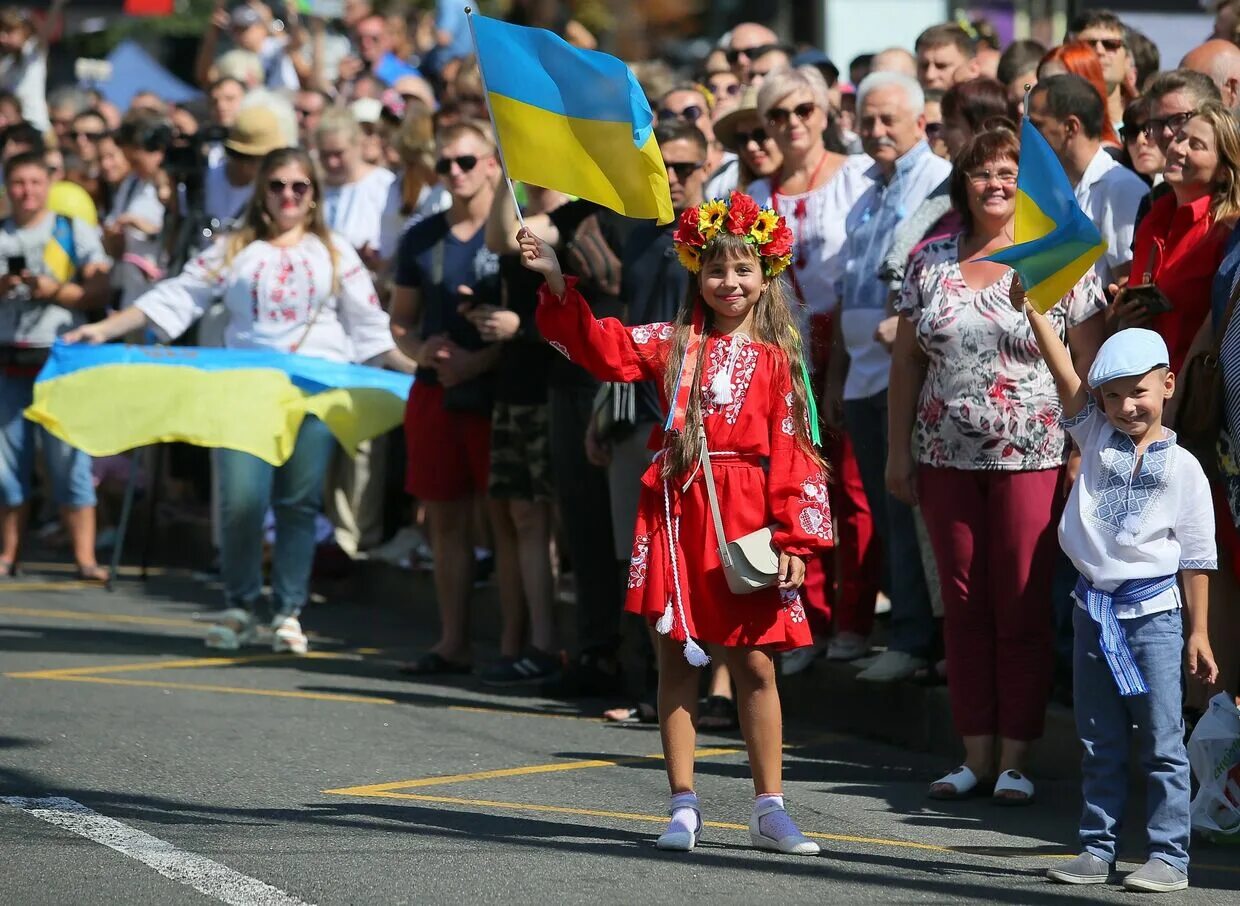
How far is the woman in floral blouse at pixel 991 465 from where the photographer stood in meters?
7.07

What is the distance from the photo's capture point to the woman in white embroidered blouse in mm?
10164

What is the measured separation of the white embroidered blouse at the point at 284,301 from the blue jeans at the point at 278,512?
52 cm

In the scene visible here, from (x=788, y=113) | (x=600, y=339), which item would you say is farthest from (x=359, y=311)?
(x=600, y=339)

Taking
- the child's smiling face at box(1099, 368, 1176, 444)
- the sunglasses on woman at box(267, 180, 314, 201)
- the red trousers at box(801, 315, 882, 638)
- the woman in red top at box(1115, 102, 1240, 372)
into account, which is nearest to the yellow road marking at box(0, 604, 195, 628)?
the sunglasses on woman at box(267, 180, 314, 201)

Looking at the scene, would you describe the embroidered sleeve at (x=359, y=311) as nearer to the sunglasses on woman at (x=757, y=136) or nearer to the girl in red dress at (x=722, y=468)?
the sunglasses on woman at (x=757, y=136)

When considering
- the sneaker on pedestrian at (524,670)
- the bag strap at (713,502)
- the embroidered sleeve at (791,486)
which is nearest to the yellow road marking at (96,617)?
the sneaker on pedestrian at (524,670)

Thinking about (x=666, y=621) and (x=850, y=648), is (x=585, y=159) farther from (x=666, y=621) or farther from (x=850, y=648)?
(x=850, y=648)

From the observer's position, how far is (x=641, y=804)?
690cm

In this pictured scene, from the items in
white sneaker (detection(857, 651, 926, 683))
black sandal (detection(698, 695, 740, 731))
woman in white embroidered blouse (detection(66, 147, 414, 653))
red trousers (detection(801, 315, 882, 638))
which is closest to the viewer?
white sneaker (detection(857, 651, 926, 683))

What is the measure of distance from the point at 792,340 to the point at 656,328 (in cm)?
44

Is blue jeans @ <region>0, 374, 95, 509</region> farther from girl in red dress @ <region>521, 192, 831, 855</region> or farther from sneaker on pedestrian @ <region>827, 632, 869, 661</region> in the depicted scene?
girl in red dress @ <region>521, 192, 831, 855</region>

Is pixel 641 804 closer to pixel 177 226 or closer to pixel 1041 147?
pixel 1041 147

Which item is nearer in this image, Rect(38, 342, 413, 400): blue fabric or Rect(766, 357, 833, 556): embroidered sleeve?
Rect(766, 357, 833, 556): embroidered sleeve

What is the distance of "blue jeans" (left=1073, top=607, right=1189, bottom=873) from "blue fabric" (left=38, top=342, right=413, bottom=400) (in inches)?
203
